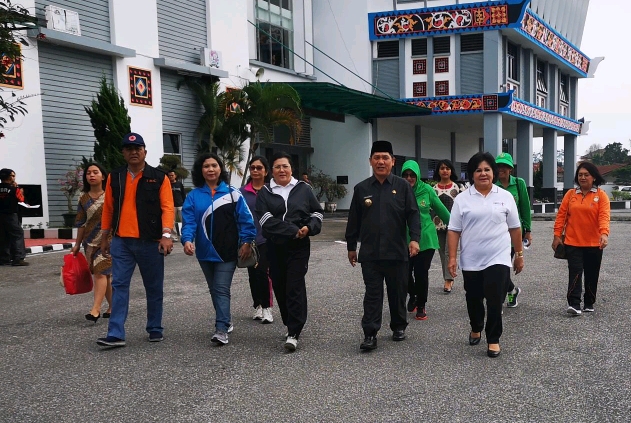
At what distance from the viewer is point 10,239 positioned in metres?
11.6

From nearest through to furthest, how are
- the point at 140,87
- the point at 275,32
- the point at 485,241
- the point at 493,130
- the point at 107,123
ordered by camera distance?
the point at 485,241 < the point at 107,123 < the point at 140,87 < the point at 275,32 < the point at 493,130

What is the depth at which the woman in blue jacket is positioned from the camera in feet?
18.6

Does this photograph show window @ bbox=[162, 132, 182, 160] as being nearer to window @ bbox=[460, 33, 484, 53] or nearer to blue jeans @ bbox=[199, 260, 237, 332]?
window @ bbox=[460, 33, 484, 53]

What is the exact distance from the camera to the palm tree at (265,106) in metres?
20.7

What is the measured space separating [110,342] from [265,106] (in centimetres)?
1592

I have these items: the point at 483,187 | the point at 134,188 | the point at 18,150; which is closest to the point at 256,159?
the point at 134,188

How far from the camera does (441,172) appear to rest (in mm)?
8148

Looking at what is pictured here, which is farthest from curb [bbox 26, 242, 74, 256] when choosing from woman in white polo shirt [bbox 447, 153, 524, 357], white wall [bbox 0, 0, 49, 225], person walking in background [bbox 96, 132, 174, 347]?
woman in white polo shirt [bbox 447, 153, 524, 357]

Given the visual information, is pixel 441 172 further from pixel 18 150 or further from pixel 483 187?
pixel 18 150

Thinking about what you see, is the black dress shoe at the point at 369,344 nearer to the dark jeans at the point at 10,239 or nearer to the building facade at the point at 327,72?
the dark jeans at the point at 10,239

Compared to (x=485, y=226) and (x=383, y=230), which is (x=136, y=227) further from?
(x=485, y=226)

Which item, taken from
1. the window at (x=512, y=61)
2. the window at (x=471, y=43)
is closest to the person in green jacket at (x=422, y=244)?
the window at (x=471, y=43)

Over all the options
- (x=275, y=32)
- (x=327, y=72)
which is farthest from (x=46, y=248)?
(x=327, y=72)

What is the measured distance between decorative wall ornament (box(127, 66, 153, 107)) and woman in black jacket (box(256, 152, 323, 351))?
14219 mm
